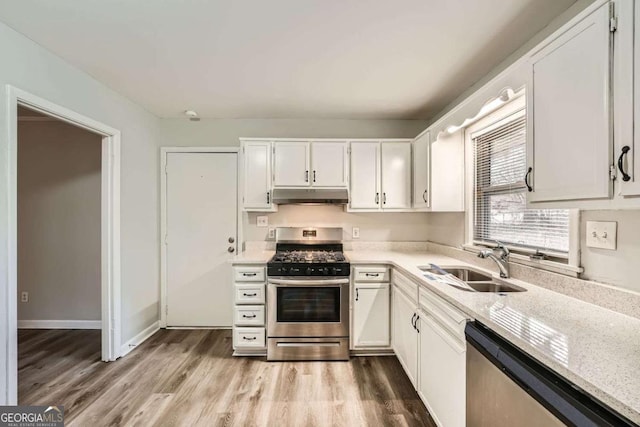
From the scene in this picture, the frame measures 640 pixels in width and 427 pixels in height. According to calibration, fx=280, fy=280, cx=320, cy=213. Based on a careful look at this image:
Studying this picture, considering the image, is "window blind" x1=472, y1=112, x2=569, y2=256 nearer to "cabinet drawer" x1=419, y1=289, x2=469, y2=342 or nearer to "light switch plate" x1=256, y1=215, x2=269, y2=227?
"cabinet drawer" x1=419, y1=289, x2=469, y2=342

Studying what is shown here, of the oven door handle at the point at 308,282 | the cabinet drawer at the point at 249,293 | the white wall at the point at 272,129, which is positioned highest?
the white wall at the point at 272,129

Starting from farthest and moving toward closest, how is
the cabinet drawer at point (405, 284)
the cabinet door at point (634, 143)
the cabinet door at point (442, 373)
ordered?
the cabinet drawer at point (405, 284)
the cabinet door at point (442, 373)
the cabinet door at point (634, 143)

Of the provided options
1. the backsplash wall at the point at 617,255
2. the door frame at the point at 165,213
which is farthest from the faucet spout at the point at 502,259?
the door frame at the point at 165,213

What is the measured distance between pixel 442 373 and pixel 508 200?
133cm

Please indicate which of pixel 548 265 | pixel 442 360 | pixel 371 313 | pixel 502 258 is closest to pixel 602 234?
pixel 548 265

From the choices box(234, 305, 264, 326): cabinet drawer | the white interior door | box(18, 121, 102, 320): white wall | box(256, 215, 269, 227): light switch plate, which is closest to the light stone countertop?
box(234, 305, 264, 326): cabinet drawer

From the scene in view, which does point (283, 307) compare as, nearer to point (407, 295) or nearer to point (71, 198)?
point (407, 295)

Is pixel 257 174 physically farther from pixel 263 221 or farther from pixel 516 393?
pixel 516 393

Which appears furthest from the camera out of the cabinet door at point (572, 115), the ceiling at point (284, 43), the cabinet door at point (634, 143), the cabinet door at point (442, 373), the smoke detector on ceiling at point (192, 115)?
the smoke detector on ceiling at point (192, 115)

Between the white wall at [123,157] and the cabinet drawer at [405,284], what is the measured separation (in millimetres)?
2605

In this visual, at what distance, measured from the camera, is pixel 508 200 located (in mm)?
2092

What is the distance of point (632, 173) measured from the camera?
0.90 metres

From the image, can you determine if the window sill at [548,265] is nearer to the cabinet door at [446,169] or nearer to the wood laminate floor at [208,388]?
the cabinet door at [446,169]

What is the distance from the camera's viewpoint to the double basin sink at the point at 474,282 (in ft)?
5.75
